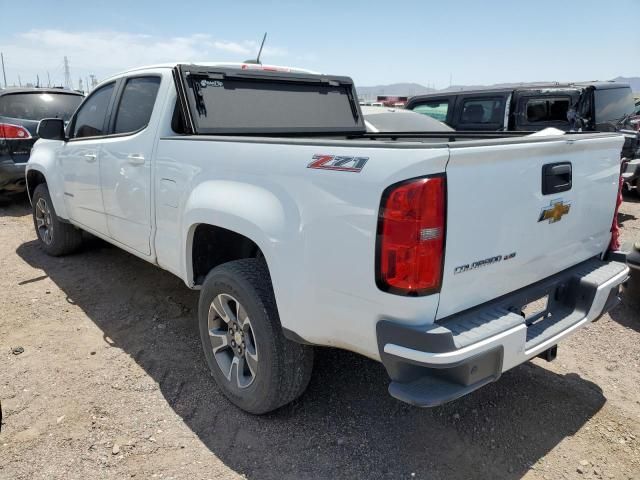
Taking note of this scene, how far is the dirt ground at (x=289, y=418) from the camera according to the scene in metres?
2.45

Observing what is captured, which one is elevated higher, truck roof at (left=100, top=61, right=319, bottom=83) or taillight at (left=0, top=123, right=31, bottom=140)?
truck roof at (left=100, top=61, right=319, bottom=83)

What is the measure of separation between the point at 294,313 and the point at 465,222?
0.85 metres

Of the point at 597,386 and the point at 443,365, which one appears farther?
the point at 597,386

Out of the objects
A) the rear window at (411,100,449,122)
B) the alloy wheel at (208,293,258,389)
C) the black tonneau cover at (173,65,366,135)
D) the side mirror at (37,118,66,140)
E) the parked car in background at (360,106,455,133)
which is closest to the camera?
the alloy wheel at (208,293,258,389)

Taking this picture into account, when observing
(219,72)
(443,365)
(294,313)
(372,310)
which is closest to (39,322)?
(219,72)

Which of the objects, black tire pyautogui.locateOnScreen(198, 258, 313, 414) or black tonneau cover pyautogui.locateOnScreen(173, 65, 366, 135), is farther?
black tonneau cover pyautogui.locateOnScreen(173, 65, 366, 135)

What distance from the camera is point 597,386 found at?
3121 mm

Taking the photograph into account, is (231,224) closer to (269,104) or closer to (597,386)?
(269,104)

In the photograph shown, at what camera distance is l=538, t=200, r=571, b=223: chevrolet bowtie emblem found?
7.43 ft

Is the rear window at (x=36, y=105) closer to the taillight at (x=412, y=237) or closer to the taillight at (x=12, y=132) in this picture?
the taillight at (x=12, y=132)

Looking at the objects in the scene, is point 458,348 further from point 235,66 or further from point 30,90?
point 30,90

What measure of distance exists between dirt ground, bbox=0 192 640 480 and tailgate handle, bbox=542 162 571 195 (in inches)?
52.3

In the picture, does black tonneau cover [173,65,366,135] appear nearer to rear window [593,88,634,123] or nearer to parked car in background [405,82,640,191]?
parked car in background [405,82,640,191]

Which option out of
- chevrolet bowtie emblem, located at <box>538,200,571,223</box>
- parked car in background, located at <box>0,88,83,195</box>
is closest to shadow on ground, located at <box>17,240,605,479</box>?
chevrolet bowtie emblem, located at <box>538,200,571,223</box>
